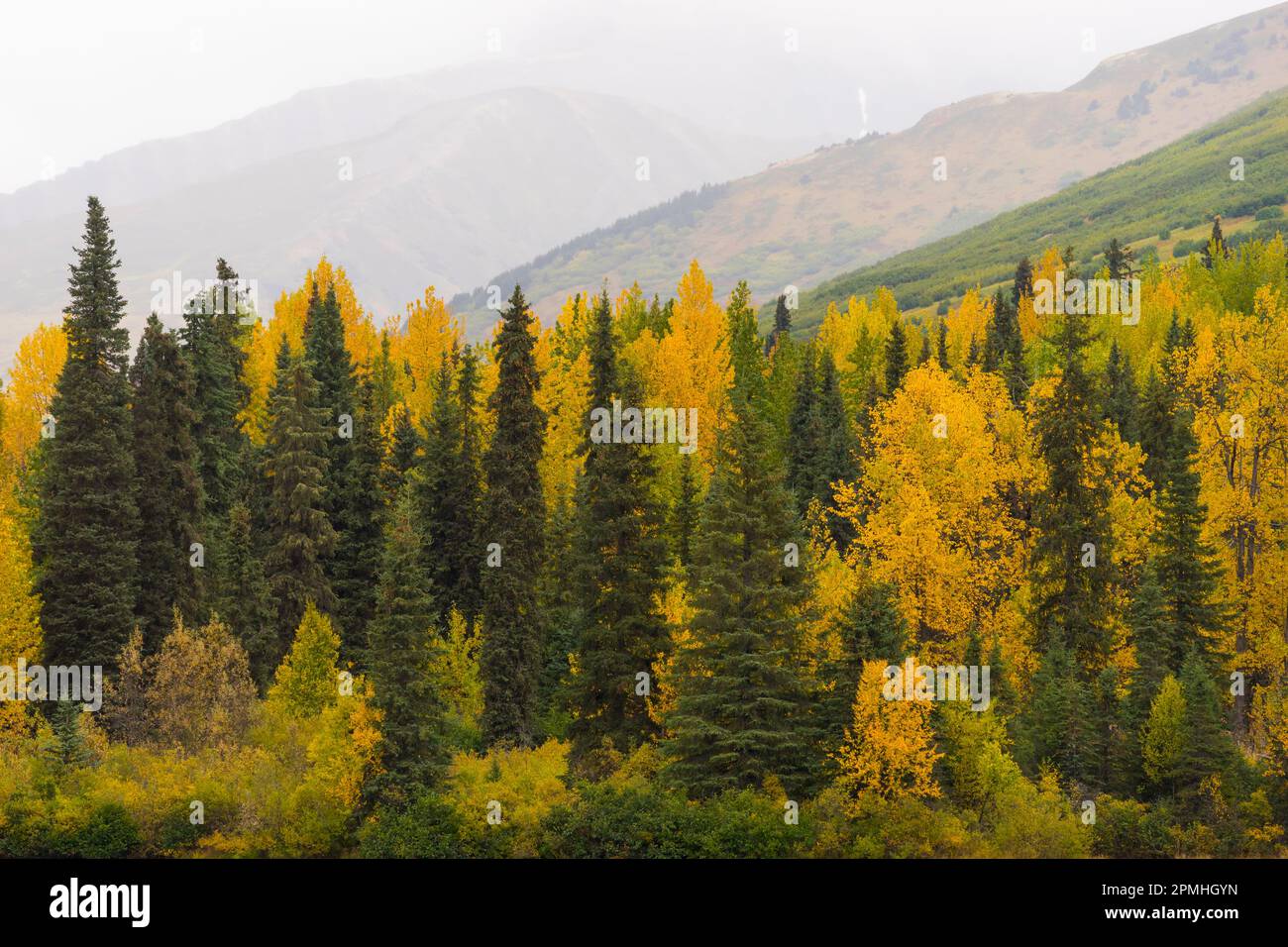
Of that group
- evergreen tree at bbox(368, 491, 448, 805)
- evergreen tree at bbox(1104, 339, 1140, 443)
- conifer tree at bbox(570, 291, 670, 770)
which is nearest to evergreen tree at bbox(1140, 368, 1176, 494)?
evergreen tree at bbox(1104, 339, 1140, 443)

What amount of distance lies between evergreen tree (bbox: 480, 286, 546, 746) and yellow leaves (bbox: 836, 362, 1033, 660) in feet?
45.4

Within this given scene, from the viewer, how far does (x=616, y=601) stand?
2014 inches

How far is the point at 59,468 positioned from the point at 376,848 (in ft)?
83.0

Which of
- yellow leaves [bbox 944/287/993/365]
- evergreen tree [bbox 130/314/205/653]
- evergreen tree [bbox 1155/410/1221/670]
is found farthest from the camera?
yellow leaves [bbox 944/287/993/365]

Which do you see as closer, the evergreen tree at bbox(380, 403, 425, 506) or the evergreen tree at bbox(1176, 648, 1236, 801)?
the evergreen tree at bbox(1176, 648, 1236, 801)

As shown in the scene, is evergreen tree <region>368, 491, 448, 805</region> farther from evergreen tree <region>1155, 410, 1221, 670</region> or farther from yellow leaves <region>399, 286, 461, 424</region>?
yellow leaves <region>399, 286, 461, 424</region>

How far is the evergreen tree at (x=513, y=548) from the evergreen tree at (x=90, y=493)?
17169 mm

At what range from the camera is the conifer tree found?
50.9 meters

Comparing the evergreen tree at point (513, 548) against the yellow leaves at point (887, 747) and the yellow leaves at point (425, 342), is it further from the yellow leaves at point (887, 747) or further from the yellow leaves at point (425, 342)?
the yellow leaves at point (425, 342)

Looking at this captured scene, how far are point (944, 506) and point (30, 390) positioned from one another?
2268 inches

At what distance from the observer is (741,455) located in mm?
48281

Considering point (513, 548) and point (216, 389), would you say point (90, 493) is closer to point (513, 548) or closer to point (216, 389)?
point (216, 389)

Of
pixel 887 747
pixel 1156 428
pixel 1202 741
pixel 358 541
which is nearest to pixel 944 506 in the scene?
pixel 887 747

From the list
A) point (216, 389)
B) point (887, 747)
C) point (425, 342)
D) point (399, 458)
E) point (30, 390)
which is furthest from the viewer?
point (425, 342)
